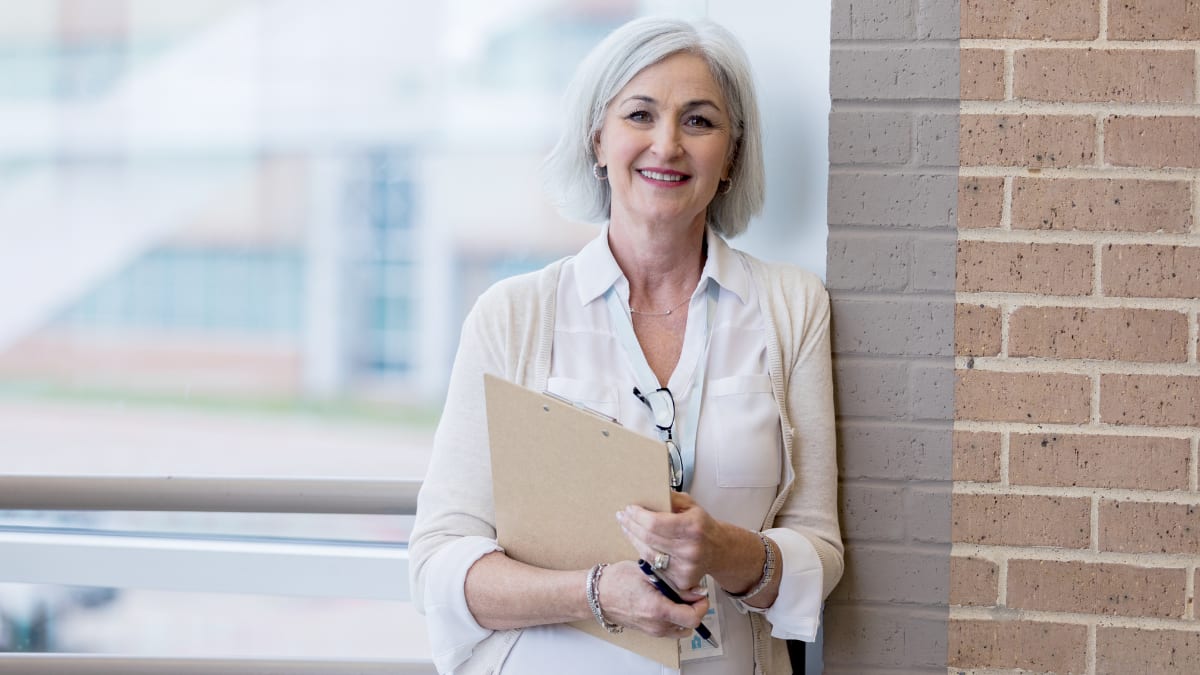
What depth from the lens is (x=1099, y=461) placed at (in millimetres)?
1800

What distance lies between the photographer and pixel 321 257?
2424mm

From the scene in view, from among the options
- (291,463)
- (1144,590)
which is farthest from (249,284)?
(1144,590)

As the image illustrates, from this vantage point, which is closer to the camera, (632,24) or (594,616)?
(594,616)

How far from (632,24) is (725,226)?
1.38 feet

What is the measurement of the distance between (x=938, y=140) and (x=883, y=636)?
0.87 m

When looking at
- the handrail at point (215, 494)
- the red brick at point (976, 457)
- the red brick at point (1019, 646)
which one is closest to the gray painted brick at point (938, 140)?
the red brick at point (976, 457)

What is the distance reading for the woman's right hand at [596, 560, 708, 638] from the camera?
1617mm

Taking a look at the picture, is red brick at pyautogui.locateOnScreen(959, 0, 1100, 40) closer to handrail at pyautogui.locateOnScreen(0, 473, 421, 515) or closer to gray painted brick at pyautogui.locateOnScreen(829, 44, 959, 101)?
gray painted brick at pyautogui.locateOnScreen(829, 44, 959, 101)

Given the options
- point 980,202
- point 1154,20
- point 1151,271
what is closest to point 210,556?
point 980,202

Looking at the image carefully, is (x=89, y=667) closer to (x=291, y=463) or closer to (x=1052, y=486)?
(x=291, y=463)

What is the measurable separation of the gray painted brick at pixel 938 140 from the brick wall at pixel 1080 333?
0.02 m

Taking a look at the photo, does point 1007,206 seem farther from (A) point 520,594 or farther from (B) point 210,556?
(B) point 210,556

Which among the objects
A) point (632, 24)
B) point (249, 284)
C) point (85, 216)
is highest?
point (632, 24)

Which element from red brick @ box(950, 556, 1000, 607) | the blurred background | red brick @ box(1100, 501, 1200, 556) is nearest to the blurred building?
the blurred background
